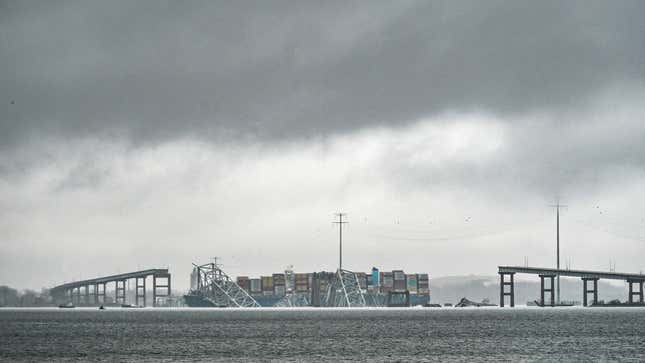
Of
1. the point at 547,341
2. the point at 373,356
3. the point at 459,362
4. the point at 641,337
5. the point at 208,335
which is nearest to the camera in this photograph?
the point at 459,362

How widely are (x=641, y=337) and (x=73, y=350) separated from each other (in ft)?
234

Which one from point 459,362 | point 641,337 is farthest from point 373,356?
point 641,337

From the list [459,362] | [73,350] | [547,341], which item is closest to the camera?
[459,362]

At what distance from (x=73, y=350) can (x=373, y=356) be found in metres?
34.7

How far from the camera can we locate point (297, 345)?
416 ft

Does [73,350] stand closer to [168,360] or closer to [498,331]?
[168,360]

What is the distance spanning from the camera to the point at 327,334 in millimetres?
156000

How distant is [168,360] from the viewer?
10338cm

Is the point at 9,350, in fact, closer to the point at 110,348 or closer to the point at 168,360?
the point at 110,348

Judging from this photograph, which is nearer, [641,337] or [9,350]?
[9,350]

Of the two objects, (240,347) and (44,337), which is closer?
(240,347)

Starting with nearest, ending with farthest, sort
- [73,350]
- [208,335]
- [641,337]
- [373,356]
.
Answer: [373,356], [73,350], [641,337], [208,335]

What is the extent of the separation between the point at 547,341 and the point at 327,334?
34.4 meters

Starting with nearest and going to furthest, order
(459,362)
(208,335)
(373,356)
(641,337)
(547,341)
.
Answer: (459,362), (373,356), (547,341), (641,337), (208,335)
